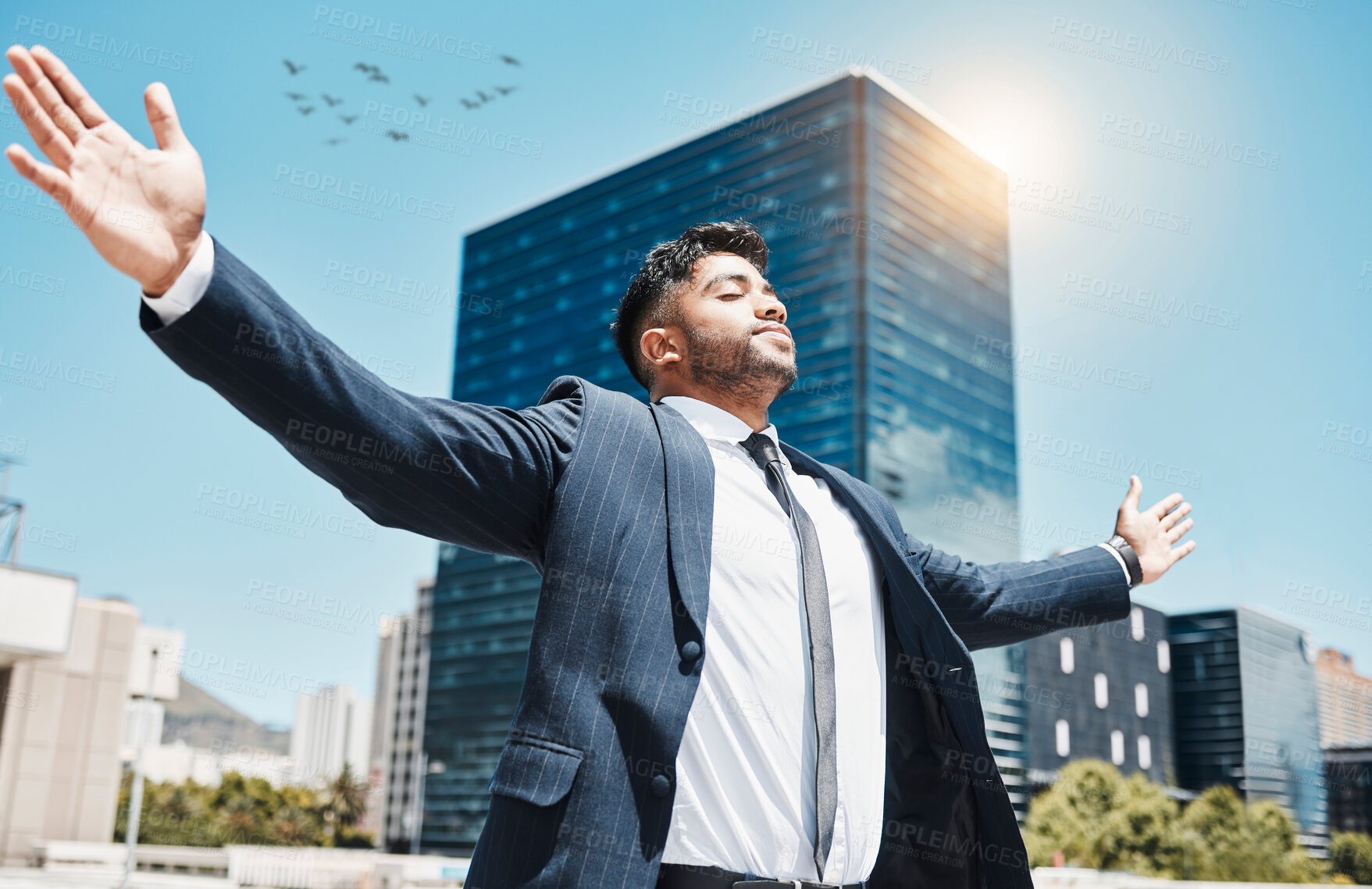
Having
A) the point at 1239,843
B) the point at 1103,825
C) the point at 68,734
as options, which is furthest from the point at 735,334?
the point at 1103,825

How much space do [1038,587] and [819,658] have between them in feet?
2.76

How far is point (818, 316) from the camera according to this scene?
73438 millimetres

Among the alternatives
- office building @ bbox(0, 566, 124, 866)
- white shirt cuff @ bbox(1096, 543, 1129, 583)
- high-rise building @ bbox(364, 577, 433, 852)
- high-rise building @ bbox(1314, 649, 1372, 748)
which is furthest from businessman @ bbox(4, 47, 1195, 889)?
high-rise building @ bbox(364, 577, 433, 852)

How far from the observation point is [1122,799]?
49.1 meters

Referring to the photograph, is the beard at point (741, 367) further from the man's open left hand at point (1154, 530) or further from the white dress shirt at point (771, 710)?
the man's open left hand at point (1154, 530)

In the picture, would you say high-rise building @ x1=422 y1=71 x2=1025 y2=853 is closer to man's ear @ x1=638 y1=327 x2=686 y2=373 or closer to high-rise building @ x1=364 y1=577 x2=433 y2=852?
high-rise building @ x1=364 y1=577 x2=433 y2=852

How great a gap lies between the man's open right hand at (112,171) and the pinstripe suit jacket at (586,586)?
6 centimetres

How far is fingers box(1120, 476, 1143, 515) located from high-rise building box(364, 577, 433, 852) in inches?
3681

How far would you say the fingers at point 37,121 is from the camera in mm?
1328

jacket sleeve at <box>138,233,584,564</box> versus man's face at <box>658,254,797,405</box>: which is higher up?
man's face at <box>658,254,797,405</box>

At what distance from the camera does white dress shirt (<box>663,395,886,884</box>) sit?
1.63 metres

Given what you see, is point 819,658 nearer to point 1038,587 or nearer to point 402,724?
point 1038,587

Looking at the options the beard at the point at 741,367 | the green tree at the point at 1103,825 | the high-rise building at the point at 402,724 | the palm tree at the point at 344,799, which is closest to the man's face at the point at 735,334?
the beard at the point at 741,367

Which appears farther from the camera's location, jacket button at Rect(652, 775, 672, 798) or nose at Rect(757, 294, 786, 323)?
nose at Rect(757, 294, 786, 323)
